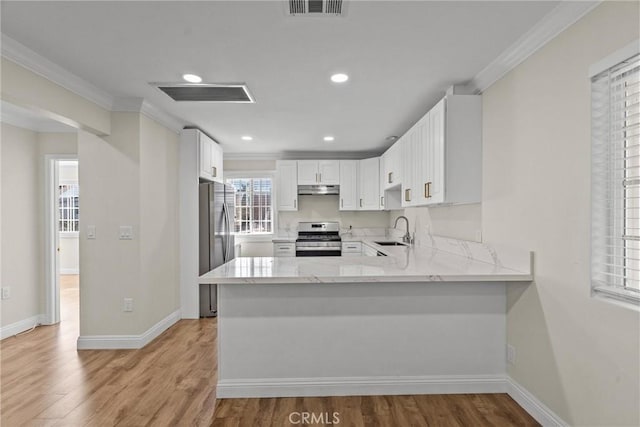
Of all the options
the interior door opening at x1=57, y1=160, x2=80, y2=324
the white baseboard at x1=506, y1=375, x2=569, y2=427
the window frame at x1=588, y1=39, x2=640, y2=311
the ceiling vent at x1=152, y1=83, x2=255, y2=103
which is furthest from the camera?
the interior door opening at x1=57, y1=160, x2=80, y2=324

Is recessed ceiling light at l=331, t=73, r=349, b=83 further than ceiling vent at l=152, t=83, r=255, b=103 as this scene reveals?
No

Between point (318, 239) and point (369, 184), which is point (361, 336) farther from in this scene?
A: point (369, 184)

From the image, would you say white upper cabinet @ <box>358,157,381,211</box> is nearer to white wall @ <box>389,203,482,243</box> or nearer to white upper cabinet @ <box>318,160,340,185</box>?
white upper cabinet @ <box>318,160,340,185</box>

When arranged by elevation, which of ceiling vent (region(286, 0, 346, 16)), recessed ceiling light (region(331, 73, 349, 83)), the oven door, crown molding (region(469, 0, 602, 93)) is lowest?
the oven door

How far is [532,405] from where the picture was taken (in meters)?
2.12

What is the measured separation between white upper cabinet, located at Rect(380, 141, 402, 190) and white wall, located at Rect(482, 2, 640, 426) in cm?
170

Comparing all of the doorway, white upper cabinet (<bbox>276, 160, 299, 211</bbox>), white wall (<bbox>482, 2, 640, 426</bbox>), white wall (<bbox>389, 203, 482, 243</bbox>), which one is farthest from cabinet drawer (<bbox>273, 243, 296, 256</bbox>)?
white wall (<bbox>482, 2, 640, 426</bbox>)

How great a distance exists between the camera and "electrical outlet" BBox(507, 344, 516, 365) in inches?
91.8

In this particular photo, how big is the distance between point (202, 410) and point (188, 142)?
312cm

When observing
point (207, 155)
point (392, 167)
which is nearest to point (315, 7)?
point (392, 167)

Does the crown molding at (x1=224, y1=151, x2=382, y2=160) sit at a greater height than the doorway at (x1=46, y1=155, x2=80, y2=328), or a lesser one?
greater

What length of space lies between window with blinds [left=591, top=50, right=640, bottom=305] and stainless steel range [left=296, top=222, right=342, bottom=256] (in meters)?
3.90

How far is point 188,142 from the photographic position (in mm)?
4238

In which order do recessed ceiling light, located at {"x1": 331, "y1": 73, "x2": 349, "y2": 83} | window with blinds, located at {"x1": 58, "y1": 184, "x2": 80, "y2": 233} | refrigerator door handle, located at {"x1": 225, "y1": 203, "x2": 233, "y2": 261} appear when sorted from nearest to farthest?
recessed ceiling light, located at {"x1": 331, "y1": 73, "x2": 349, "y2": 83}
refrigerator door handle, located at {"x1": 225, "y1": 203, "x2": 233, "y2": 261}
window with blinds, located at {"x1": 58, "y1": 184, "x2": 80, "y2": 233}
